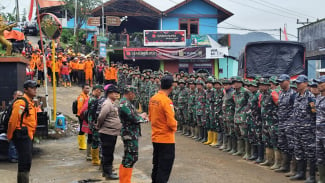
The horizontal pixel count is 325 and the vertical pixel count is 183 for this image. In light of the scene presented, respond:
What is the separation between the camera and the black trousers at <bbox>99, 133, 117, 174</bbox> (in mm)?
7694

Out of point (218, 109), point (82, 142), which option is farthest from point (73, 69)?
point (218, 109)

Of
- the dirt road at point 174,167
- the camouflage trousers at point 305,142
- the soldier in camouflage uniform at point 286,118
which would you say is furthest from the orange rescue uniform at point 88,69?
the camouflage trousers at point 305,142

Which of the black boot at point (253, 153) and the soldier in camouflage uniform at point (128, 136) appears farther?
the black boot at point (253, 153)

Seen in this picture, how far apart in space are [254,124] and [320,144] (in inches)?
100

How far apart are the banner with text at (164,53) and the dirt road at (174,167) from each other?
1911cm

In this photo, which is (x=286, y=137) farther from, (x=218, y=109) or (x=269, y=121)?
(x=218, y=109)

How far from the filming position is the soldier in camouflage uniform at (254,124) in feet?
30.1

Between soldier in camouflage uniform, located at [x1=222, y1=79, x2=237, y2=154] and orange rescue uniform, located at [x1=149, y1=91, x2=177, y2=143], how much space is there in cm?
447

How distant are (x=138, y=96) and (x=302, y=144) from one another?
42.6 ft

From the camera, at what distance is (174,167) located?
29.0 feet

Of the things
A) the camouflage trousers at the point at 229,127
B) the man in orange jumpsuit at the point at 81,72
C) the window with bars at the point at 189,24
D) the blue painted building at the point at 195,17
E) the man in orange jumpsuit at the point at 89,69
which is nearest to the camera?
the camouflage trousers at the point at 229,127

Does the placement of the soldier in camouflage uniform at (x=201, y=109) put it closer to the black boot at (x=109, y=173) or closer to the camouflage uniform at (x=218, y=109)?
the camouflage uniform at (x=218, y=109)

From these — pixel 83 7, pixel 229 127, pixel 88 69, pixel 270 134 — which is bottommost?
pixel 229 127

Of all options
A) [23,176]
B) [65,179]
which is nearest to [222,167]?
[65,179]
